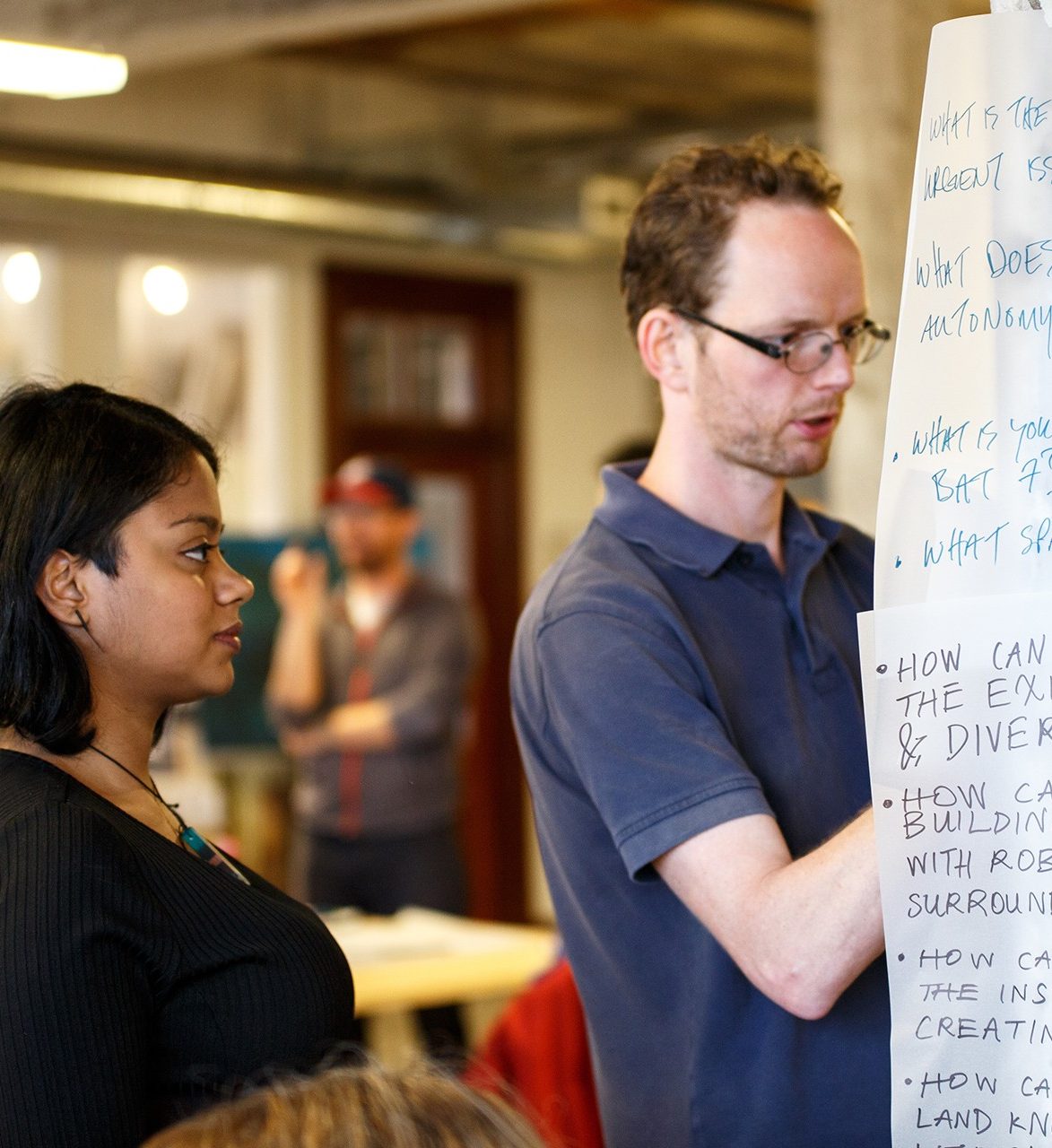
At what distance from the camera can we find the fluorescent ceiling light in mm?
3258

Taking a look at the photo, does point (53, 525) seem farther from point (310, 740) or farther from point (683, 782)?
point (310, 740)

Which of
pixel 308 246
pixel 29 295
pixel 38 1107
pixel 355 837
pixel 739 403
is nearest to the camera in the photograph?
pixel 38 1107

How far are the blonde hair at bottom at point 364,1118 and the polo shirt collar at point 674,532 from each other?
0.83 m

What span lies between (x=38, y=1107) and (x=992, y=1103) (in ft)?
2.64

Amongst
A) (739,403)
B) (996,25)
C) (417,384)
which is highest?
(417,384)

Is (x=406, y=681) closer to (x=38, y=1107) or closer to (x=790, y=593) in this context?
(x=790, y=593)

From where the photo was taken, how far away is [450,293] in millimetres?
8188

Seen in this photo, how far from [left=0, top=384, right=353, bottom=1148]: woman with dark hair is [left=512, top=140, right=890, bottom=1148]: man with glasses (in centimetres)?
32

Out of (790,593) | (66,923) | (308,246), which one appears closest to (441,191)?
(308,246)

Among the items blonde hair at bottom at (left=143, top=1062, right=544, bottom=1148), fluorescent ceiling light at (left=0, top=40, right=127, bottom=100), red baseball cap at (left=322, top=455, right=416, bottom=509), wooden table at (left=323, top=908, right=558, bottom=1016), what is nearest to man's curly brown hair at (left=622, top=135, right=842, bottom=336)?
A: blonde hair at bottom at (left=143, top=1062, right=544, bottom=1148)

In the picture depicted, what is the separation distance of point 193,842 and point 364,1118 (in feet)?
2.13

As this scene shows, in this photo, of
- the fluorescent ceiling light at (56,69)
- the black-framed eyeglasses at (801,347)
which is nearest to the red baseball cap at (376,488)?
the fluorescent ceiling light at (56,69)

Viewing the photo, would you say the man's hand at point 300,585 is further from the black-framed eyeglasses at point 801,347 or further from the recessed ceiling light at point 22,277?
the black-framed eyeglasses at point 801,347

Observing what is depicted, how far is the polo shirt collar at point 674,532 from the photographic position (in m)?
1.91
